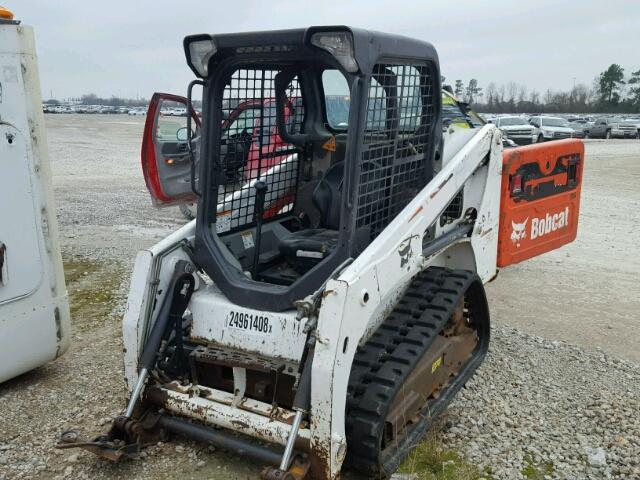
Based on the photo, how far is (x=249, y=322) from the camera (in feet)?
12.0

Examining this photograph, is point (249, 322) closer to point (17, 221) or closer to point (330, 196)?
point (330, 196)

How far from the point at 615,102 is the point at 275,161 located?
76967 millimetres

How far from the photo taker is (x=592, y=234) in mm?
9844

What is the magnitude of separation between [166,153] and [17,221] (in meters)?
4.32

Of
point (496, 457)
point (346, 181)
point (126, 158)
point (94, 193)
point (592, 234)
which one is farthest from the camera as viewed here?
point (126, 158)

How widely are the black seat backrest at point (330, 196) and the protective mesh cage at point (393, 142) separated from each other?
423mm

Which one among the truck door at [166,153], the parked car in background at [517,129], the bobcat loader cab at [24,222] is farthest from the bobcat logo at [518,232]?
the parked car in background at [517,129]

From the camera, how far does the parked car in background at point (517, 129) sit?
24.8 meters

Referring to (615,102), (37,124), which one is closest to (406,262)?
(37,124)

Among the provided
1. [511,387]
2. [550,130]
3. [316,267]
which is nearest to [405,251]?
[316,267]

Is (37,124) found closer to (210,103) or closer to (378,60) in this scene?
(210,103)

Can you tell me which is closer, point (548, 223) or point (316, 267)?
point (316, 267)

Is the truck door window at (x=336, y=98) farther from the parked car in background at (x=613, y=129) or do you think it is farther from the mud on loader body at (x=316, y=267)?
the parked car in background at (x=613, y=129)

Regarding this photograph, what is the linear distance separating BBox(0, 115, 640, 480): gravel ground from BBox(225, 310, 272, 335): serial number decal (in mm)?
735
